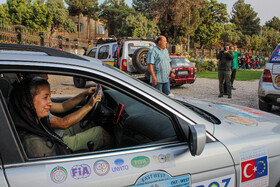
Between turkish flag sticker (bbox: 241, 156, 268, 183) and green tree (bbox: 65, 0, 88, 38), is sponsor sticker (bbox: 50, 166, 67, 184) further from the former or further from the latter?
green tree (bbox: 65, 0, 88, 38)

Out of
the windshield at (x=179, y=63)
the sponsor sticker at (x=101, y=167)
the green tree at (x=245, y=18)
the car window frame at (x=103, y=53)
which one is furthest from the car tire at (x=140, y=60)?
the green tree at (x=245, y=18)

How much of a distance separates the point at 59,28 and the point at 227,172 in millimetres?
43006

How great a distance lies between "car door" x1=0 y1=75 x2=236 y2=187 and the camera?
120 cm

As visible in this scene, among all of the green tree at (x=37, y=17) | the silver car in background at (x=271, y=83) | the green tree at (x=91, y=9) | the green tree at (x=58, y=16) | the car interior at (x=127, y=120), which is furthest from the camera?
the green tree at (x=91, y=9)

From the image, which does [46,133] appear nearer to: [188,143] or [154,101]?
[154,101]

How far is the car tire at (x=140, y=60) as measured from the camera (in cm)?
912

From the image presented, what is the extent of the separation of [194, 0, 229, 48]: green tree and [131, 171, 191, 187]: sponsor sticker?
40.1 meters

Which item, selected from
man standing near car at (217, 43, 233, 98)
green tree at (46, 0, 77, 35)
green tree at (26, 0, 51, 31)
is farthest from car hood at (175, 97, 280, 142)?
green tree at (46, 0, 77, 35)

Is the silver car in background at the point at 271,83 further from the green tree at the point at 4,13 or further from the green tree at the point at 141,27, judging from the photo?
the green tree at the point at 4,13

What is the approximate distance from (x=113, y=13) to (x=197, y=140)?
4840 centimetres

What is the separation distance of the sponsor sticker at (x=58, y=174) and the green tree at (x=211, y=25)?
4040cm

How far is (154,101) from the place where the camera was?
4.90 feet

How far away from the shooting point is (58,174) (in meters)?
1.23

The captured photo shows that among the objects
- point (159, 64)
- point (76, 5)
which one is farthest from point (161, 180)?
point (76, 5)
